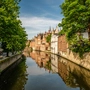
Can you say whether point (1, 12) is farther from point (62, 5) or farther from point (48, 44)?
point (48, 44)

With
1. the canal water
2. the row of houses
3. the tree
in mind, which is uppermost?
the tree

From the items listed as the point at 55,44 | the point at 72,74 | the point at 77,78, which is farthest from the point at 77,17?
the point at 55,44

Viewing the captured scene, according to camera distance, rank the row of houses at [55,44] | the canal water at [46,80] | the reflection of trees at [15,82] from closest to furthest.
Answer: the reflection of trees at [15,82] → the canal water at [46,80] → the row of houses at [55,44]

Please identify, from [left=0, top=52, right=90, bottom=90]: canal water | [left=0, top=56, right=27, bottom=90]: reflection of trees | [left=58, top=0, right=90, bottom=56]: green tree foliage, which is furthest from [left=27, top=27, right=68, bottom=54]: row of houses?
[left=0, top=56, right=27, bottom=90]: reflection of trees

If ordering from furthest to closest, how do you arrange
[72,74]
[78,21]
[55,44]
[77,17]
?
[55,44] → [77,17] → [78,21] → [72,74]

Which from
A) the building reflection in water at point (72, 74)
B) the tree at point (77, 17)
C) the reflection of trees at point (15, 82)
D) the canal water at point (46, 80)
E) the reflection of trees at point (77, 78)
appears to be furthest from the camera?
the tree at point (77, 17)

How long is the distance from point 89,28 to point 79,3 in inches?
211

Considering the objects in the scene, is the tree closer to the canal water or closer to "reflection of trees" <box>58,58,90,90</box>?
the canal water

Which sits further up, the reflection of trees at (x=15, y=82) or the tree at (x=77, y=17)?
the tree at (x=77, y=17)

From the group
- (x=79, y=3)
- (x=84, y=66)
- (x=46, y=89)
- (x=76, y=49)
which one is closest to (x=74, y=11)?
(x=79, y=3)

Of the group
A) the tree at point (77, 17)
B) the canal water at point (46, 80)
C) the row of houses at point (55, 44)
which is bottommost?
the canal water at point (46, 80)

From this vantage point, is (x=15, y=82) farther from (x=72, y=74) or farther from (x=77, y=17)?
(x=77, y=17)

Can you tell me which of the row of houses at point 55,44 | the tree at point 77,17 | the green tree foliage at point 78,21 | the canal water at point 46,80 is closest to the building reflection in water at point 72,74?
the canal water at point 46,80

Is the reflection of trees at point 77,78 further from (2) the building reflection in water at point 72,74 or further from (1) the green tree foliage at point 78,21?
(1) the green tree foliage at point 78,21
